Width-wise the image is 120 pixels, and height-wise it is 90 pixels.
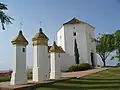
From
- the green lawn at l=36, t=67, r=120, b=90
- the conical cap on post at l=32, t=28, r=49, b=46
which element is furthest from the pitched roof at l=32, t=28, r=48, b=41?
the green lawn at l=36, t=67, r=120, b=90

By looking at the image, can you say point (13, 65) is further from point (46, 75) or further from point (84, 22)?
point (84, 22)

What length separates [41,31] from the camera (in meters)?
24.0

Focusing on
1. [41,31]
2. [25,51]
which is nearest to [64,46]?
[41,31]

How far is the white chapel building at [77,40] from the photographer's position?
4784 centimetres

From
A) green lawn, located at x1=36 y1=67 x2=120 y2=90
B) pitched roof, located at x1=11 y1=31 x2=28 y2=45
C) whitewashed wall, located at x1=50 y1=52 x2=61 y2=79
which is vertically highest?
pitched roof, located at x1=11 y1=31 x2=28 y2=45

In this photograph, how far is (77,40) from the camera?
48719mm

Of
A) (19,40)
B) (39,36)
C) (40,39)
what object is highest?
(39,36)

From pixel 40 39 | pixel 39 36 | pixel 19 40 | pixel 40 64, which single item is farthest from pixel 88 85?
pixel 39 36

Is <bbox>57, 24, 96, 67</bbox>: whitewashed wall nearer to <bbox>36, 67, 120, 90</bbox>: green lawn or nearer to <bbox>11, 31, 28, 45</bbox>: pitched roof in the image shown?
<bbox>36, 67, 120, 90</bbox>: green lawn

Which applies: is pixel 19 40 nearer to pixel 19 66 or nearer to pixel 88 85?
pixel 19 66

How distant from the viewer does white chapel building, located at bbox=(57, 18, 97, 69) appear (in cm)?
4784

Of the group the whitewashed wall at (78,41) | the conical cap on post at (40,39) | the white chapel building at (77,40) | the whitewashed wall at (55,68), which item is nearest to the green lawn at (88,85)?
the whitewashed wall at (55,68)

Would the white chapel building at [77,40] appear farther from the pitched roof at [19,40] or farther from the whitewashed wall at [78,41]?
the pitched roof at [19,40]

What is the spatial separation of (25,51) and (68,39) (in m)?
28.7
